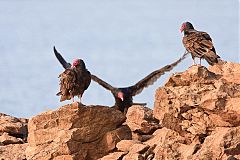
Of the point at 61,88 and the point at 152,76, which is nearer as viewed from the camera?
the point at 61,88

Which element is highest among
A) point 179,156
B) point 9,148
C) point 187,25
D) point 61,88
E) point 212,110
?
point 187,25

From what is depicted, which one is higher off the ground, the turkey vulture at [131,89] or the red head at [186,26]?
the turkey vulture at [131,89]

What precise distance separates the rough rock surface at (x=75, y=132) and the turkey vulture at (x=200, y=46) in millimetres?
2727

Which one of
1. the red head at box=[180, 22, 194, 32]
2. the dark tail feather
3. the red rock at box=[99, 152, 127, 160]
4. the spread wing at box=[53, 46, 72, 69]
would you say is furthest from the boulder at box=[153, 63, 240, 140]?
the spread wing at box=[53, 46, 72, 69]

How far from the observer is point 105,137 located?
742 inches

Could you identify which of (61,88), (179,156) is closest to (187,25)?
(61,88)

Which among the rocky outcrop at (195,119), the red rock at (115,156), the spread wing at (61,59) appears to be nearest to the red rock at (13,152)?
the red rock at (115,156)

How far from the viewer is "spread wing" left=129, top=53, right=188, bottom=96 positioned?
28.1 m

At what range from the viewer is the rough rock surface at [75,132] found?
18.3 metres

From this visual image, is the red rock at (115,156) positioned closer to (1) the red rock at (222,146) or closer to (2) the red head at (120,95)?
(1) the red rock at (222,146)

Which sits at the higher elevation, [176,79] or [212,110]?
[176,79]

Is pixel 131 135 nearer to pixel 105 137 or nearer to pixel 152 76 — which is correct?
pixel 105 137

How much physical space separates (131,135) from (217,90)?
3745mm

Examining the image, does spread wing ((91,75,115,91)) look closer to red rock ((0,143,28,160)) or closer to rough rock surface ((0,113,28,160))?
rough rock surface ((0,113,28,160))
